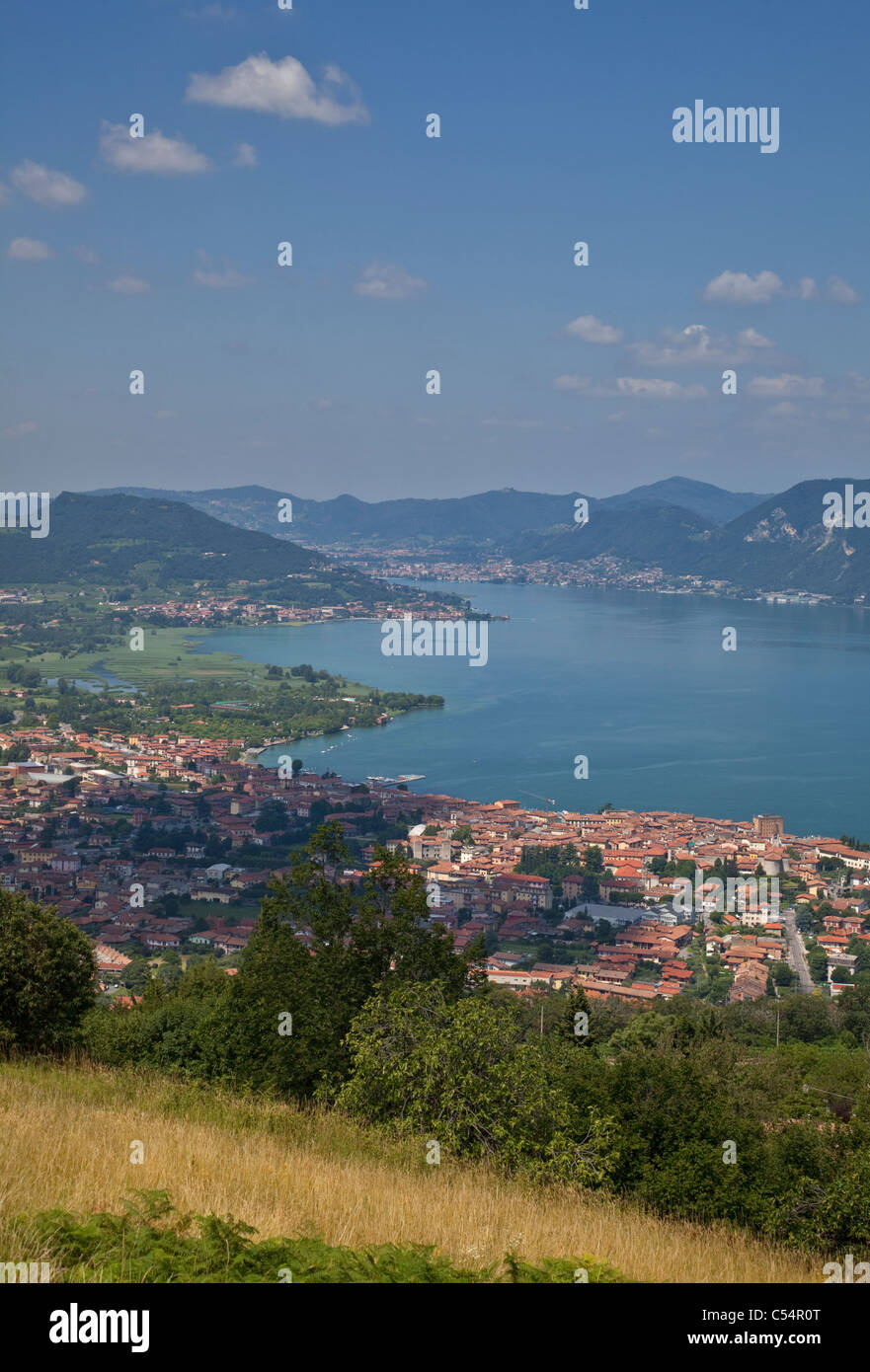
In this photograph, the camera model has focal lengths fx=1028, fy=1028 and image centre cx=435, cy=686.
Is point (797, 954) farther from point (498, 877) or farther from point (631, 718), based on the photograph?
point (631, 718)

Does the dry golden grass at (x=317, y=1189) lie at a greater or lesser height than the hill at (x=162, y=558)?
lesser

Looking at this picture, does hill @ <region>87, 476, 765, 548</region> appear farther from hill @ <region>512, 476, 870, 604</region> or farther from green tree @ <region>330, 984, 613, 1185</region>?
green tree @ <region>330, 984, 613, 1185</region>

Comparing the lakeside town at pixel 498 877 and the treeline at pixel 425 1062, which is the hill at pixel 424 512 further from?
the treeline at pixel 425 1062

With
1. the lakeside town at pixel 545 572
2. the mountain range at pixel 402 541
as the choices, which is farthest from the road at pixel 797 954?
the lakeside town at pixel 545 572

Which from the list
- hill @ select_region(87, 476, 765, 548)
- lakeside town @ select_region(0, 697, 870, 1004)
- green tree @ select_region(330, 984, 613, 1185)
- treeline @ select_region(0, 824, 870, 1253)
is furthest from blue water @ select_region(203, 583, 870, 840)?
hill @ select_region(87, 476, 765, 548)

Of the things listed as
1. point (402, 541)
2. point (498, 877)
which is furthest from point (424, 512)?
point (498, 877)
